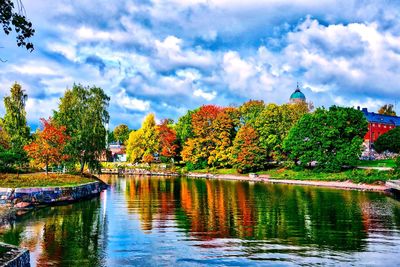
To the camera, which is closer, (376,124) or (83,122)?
(83,122)

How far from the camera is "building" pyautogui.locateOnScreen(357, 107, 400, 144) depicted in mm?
123219

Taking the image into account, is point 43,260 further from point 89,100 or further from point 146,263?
point 89,100

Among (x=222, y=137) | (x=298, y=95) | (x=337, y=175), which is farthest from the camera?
(x=298, y=95)

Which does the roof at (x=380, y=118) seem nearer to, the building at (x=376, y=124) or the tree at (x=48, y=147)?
the building at (x=376, y=124)

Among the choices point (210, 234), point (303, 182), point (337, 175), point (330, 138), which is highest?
point (330, 138)

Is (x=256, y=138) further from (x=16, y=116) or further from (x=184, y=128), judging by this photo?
(x=16, y=116)

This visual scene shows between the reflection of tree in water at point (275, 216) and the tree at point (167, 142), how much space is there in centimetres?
5765

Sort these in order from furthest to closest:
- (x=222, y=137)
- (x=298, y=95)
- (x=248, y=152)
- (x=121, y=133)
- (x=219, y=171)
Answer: (x=121, y=133) → (x=298, y=95) → (x=222, y=137) → (x=219, y=171) → (x=248, y=152)

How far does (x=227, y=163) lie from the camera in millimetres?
87500

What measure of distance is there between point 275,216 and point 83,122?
2940 cm

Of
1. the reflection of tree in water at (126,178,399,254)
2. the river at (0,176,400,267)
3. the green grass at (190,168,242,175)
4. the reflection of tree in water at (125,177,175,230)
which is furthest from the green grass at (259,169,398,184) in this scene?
the reflection of tree in water at (125,177,175,230)

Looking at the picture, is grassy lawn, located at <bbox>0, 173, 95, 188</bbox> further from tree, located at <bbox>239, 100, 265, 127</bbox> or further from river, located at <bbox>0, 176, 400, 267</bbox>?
tree, located at <bbox>239, 100, 265, 127</bbox>

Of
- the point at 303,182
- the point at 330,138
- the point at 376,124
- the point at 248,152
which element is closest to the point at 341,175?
the point at 303,182

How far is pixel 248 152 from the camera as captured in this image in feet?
261
